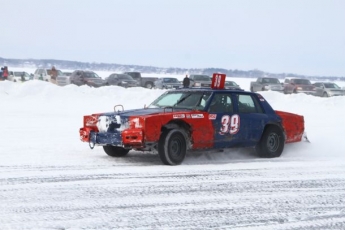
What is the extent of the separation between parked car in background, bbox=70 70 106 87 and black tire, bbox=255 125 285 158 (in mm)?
35121

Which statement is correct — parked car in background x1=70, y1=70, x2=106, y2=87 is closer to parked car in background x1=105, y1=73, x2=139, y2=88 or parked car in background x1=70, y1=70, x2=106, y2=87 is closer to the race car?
parked car in background x1=105, y1=73, x2=139, y2=88

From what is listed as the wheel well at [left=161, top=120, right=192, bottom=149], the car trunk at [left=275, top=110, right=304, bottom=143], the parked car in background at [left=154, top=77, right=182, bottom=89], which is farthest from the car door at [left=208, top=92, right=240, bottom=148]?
the parked car in background at [left=154, top=77, right=182, bottom=89]

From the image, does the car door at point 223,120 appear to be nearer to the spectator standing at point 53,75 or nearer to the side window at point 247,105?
the side window at point 247,105

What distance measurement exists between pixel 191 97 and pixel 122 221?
5.19 m

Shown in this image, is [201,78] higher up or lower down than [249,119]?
higher up

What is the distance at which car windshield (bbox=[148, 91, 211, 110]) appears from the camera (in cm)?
1116

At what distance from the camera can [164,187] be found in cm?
851

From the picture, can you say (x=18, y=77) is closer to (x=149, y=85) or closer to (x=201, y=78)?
(x=149, y=85)

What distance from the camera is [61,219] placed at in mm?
6504

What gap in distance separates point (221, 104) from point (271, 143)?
150 centimetres

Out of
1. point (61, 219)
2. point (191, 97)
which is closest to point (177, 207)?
point (61, 219)

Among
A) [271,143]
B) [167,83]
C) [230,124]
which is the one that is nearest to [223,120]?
[230,124]

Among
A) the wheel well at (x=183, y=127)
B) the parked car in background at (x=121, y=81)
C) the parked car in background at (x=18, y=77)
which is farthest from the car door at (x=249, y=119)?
the parked car in background at (x=18, y=77)

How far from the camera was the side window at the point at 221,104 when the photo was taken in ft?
36.5
